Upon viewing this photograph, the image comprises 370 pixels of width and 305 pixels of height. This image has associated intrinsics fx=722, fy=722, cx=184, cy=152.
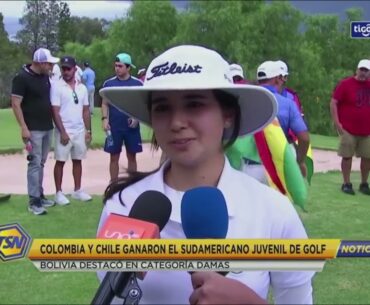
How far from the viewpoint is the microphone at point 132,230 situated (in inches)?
51.5

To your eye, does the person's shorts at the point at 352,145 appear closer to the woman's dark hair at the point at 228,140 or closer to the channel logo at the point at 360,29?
the channel logo at the point at 360,29

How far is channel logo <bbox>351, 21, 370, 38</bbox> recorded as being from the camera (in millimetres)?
5199

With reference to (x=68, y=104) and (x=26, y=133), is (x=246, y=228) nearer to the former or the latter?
(x=26, y=133)

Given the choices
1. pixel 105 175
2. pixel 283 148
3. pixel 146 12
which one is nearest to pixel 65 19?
pixel 146 12

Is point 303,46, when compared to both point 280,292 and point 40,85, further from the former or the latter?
point 280,292

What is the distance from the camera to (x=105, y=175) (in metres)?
11.6

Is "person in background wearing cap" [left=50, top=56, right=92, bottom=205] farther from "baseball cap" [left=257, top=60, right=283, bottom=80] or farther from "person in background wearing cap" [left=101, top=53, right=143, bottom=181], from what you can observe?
"baseball cap" [left=257, top=60, right=283, bottom=80]

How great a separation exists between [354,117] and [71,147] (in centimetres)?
371

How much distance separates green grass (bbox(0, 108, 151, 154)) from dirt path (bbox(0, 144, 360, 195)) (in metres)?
0.28

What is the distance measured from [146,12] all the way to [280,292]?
3214 cm

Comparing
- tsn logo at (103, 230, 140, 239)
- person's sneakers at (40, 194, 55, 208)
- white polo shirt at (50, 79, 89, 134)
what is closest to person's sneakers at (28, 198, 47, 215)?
person's sneakers at (40, 194, 55, 208)

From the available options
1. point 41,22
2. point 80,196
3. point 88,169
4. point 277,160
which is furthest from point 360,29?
point 41,22

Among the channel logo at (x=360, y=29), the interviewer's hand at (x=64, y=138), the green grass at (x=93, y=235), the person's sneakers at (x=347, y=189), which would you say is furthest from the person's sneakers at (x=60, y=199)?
the channel logo at (x=360, y=29)

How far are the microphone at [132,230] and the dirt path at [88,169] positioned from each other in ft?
23.4
